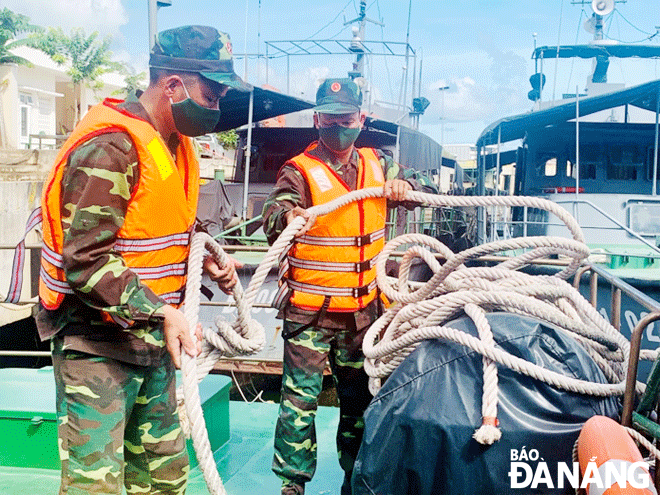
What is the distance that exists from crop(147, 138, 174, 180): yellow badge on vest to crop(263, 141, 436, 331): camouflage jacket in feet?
2.69

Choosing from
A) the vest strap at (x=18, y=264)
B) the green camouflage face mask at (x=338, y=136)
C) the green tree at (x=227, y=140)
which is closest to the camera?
the vest strap at (x=18, y=264)

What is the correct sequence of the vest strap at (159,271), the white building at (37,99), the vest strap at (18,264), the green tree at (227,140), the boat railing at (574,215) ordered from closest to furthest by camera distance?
the vest strap at (159,271) < the vest strap at (18,264) < the boat railing at (574,215) < the white building at (37,99) < the green tree at (227,140)

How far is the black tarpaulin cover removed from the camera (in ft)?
5.35

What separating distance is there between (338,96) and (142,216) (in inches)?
57.6

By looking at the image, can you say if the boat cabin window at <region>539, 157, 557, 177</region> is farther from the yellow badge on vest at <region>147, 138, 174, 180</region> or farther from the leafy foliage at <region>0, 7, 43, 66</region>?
the leafy foliage at <region>0, 7, 43, 66</region>

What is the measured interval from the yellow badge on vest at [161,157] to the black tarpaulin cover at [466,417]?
968 millimetres

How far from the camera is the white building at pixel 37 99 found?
30828mm

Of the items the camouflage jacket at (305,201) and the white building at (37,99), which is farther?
the white building at (37,99)

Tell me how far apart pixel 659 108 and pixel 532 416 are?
9.02 m

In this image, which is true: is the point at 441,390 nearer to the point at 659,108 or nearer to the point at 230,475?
the point at 230,475

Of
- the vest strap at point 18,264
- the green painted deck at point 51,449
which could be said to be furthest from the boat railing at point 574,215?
the vest strap at point 18,264

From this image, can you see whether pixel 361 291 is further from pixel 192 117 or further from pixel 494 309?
pixel 192 117

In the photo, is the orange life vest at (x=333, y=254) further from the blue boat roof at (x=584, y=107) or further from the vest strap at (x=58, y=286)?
the blue boat roof at (x=584, y=107)

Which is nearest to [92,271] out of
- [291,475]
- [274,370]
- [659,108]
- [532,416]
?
[532,416]
